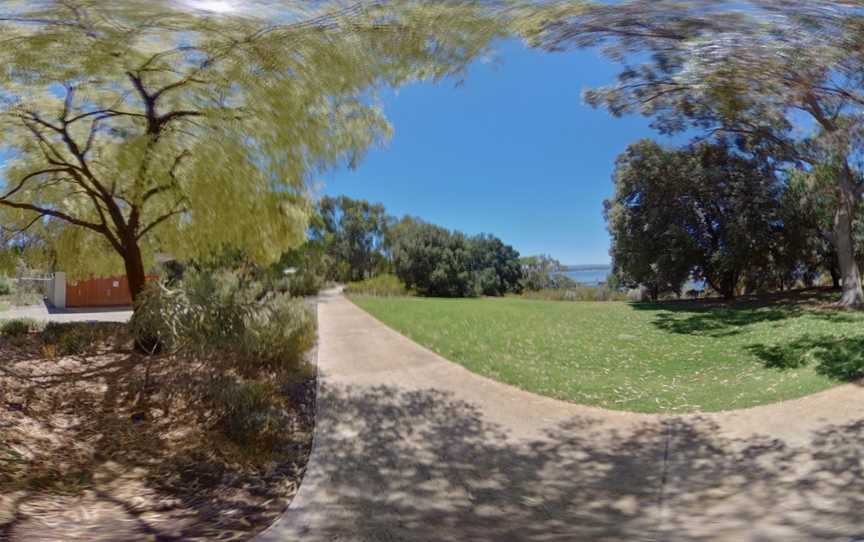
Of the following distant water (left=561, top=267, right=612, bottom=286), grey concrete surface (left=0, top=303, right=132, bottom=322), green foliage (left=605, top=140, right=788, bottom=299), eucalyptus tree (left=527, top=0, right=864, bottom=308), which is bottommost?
grey concrete surface (left=0, top=303, right=132, bottom=322)

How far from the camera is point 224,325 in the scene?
14.3ft

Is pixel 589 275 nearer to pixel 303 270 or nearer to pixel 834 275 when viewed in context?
pixel 834 275

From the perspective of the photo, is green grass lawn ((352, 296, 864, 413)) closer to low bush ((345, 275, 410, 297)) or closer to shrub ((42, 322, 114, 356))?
low bush ((345, 275, 410, 297))

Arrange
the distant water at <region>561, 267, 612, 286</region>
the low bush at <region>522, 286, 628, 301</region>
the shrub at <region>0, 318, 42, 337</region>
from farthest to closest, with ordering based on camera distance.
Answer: the shrub at <region>0, 318, 42, 337</region> < the low bush at <region>522, 286, 628, 301</region> < the distant water at <region>561, 267, 612, 286</region>

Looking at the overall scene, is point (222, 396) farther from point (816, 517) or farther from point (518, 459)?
point (816, 517)

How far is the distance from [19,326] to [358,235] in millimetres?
8415

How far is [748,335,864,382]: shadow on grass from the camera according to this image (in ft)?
5.66

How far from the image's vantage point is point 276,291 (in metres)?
4.91

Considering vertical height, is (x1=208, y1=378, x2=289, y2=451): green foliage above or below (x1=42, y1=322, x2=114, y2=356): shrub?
below

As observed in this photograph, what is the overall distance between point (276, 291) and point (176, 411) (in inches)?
75.0

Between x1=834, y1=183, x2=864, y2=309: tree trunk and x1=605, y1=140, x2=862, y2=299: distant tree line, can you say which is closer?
x1=605, y1=140, x2=862, y2=299: distant tree line

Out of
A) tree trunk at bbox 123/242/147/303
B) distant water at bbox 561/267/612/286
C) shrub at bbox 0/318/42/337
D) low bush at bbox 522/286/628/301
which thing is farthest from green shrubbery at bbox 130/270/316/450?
shrub at bbox 0/318/42/337

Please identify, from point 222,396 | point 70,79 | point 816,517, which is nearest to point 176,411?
point 222,396

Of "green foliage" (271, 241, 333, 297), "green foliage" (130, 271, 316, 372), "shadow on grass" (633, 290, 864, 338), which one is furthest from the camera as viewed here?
"green foliage" (130, 271, 316, 372)
